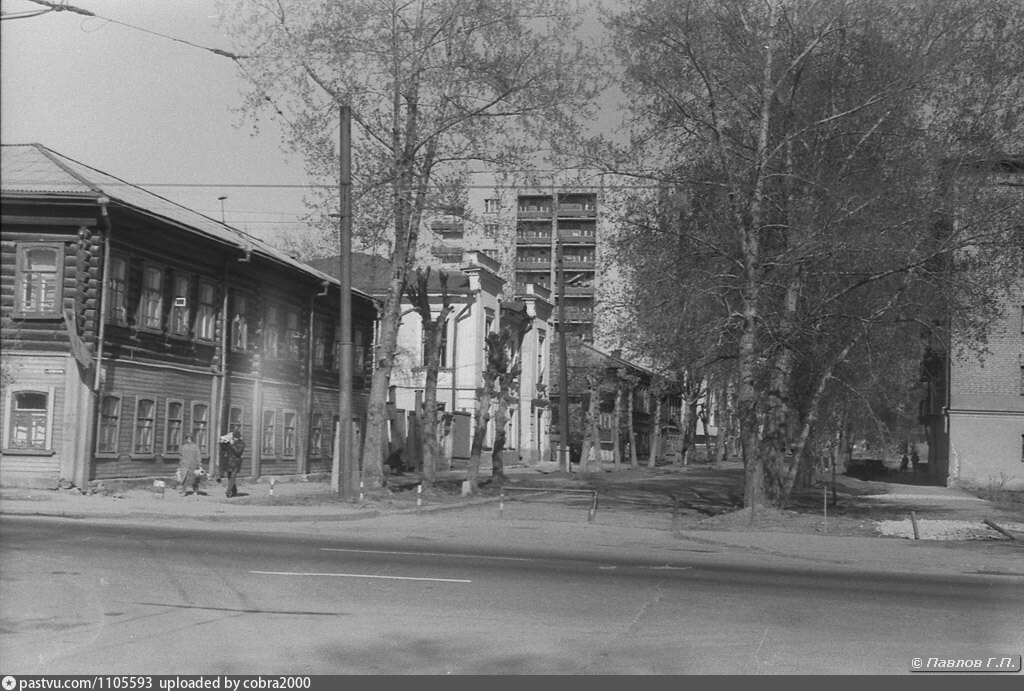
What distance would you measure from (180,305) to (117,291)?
3297 millimetres

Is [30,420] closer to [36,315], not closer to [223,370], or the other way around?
[36,315]

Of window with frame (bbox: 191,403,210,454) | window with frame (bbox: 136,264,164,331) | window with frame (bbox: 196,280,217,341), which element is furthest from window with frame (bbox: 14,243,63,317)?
window with frame (bbox: 191,403,210,454)

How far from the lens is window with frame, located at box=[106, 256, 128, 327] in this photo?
1078 inches

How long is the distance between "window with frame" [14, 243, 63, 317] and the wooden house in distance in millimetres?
33

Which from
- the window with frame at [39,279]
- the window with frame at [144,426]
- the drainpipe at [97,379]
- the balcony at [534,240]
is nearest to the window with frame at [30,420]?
the drainpipe at [97,379]

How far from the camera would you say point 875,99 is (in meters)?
24.8

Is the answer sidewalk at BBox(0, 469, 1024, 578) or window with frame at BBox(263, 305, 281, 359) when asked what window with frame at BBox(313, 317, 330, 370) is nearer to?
window with frame at BBox(263, 305, 281, 359)

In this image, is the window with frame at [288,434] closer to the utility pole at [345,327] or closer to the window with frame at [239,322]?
the window with frame at [239,322]

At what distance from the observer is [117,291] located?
27.9 meters

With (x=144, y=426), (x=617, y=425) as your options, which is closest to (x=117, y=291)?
(x=144, y=426)

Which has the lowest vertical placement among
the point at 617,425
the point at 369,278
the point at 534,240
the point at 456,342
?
the point at 617,425

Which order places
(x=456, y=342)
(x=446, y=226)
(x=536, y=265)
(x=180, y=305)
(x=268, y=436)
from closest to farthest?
(x=180, y=305)
(x=446, y=226)
(x=268, y=436)
(x=456, y=342)
(x=536, y=265)

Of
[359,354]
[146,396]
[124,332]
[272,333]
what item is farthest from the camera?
[359,354]

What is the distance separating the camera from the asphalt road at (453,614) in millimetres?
8734
